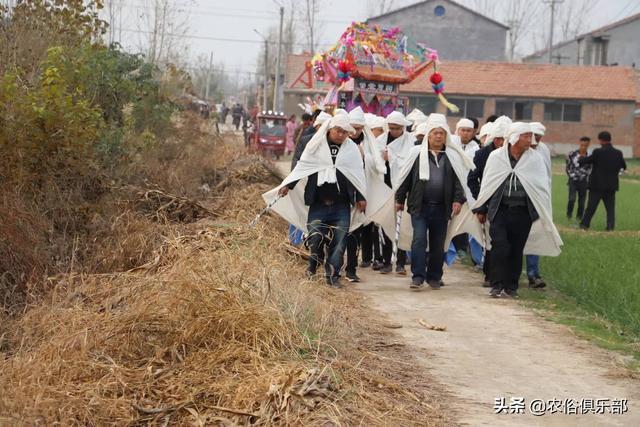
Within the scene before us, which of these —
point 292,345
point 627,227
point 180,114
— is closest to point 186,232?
point 292,345

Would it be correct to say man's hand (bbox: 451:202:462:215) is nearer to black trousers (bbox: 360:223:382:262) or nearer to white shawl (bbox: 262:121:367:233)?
white shawl (bbox: 262:121:367:233)

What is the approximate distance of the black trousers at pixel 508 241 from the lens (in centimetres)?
1147

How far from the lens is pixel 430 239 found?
12.0 metres

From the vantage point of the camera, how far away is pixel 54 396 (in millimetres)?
6086

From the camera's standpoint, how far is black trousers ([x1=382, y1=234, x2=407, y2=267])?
522 inches

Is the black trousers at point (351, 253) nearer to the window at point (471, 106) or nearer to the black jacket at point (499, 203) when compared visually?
the black jacket at point (499, 203)

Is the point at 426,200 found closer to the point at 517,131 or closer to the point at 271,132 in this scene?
the point at 517,131

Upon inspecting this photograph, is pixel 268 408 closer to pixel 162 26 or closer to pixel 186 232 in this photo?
pixel 186 232

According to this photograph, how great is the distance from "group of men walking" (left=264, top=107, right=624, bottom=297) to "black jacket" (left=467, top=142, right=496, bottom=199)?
0.7 inches

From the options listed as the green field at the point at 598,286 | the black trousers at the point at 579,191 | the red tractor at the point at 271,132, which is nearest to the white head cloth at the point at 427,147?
the green field at the point at 598,286

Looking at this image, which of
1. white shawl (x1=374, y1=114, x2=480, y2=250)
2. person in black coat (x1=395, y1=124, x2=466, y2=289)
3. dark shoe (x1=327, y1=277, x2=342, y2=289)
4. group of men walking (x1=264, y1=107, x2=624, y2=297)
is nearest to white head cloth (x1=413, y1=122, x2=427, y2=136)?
group of men walking (x1=264, y1=107, x2=624, y2=297)

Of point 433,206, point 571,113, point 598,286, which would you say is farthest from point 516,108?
point 433,206

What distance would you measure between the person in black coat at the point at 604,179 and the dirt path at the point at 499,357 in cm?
800

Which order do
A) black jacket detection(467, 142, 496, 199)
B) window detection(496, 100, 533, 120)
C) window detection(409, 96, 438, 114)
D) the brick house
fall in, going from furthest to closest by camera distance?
window detection(496, 100, 533, 120)
the brick house
window detection(409, 96, 438, 114)
black jacket detection(467, 142, 496, 199)
